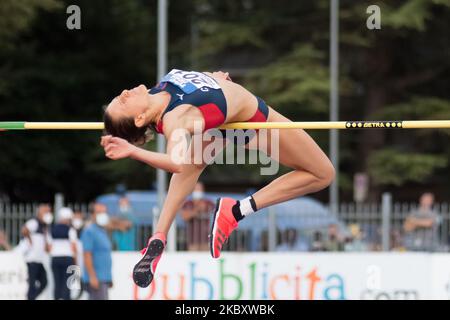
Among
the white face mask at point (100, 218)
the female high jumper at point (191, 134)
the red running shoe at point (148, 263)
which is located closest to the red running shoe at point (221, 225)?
the female high jumper at point (191, 134)

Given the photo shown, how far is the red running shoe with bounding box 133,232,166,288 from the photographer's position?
22.8 feet

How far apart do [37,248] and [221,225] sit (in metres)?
5.82

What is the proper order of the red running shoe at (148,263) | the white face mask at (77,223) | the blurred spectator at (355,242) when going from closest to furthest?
the red running shoe at (148,263) < the white face mask at (77,223) < the blurred spectator at (355,242)

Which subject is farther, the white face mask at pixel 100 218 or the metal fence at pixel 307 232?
the metal fence at pixel 307 232

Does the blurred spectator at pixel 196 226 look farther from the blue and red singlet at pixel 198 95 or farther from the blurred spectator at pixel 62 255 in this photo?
the blue and red singlet at pixel 198 95

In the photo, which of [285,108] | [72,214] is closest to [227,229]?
[72,214]

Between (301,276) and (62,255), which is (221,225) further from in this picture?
(62,255)

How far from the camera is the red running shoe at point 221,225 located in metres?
7.28

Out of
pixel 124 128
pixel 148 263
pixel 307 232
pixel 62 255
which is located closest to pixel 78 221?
pixel 62 255

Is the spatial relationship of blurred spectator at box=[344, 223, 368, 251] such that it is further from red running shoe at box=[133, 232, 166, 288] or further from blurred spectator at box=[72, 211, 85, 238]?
red running shoe at box=[133, 232, 166, 288]

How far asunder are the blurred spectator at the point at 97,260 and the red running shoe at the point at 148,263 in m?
5.09

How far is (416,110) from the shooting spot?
23281mm

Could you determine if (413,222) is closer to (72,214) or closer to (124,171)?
(72,214)

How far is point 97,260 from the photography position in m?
12.2
